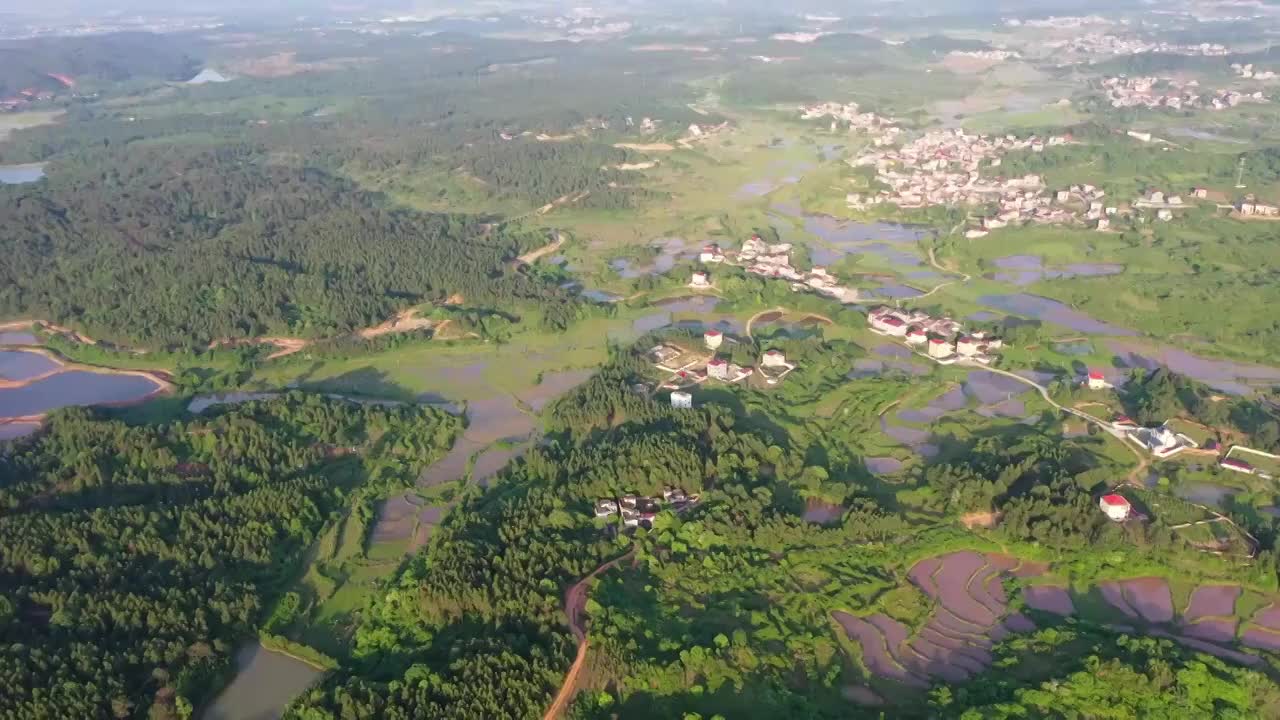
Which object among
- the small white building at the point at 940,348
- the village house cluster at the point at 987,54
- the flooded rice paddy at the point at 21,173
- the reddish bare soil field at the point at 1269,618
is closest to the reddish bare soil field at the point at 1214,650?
the reddish bare soil field at the point at 1269,618

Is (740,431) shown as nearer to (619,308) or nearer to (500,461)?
(500,461)

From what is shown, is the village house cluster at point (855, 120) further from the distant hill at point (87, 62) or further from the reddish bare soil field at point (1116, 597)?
the distant hill at point (87, 62)

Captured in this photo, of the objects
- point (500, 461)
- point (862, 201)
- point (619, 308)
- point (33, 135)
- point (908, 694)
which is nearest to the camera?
point (908, 694)

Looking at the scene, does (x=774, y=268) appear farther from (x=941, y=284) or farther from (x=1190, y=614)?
(x=1190, y=614)

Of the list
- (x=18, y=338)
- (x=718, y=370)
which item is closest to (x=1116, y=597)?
(x=718, y=370)

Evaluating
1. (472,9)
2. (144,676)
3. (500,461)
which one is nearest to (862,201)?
(500,461)

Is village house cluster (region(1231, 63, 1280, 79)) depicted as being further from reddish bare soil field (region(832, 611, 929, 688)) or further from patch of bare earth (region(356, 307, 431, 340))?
reddish bare soil field (region(832, 611, 929, 688))

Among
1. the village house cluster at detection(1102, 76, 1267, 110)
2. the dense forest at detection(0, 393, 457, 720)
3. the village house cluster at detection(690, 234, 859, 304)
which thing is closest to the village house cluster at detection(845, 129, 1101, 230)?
the village house cluster at detection(690, 234, 859, 304)
